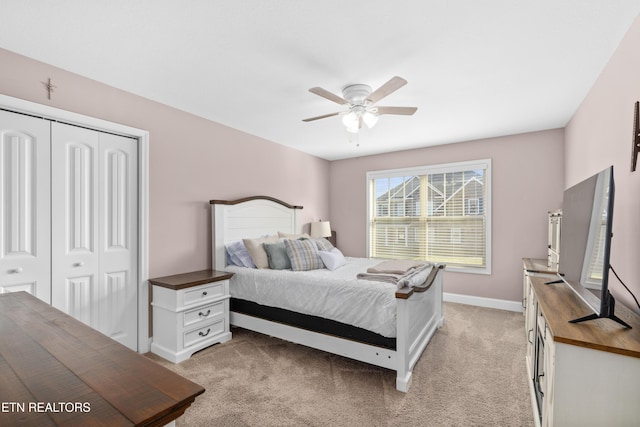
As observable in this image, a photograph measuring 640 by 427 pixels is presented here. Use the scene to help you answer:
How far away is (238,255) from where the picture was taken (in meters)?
3.45

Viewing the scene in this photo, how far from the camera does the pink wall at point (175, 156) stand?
2.29 metres

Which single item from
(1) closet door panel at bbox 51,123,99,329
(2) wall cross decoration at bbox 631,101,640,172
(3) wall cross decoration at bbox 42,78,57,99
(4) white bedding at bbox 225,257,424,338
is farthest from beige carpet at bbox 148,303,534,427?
(3) wall cross decoration at bbox 42,78,57,99

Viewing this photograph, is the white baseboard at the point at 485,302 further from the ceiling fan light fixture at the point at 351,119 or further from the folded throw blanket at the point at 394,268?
the ceiling fan light fixture at the point at 351,119

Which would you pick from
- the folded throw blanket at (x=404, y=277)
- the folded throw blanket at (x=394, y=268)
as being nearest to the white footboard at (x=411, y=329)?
the folded throw blanket at (x=404, y=277)

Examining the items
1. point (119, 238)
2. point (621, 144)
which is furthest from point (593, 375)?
point (119, 238)

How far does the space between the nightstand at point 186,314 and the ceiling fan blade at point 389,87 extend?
7.38 feet

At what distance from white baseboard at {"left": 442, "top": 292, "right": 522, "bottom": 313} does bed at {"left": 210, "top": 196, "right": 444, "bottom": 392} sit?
3.74 ft

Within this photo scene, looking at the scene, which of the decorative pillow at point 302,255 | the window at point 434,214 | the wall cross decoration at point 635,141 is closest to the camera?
the wall cross decoration at point 635,141

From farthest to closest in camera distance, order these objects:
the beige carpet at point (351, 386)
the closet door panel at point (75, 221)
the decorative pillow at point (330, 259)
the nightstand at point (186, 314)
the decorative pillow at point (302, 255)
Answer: the decorative pillow at point (330, 259) < the decorative pillow at point (302, 255) < the nightstand at point (186, 314) < the closet door panel at point (75, 221) < the beige carpet at point (351, 386)

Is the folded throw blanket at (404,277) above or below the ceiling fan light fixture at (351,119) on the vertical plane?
below

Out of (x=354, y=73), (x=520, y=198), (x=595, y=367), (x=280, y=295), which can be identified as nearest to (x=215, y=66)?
(x=354, y=73)

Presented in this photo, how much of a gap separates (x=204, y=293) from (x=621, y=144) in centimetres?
348

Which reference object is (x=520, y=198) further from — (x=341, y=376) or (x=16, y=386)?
(x=16, y=386)

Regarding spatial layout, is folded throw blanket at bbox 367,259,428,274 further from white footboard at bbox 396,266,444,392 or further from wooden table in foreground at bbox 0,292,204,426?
wooden table in foreground at bbox 0,292,204,426
